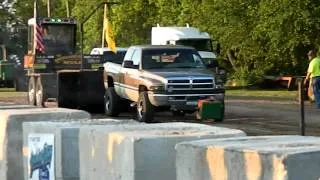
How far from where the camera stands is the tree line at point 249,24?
103ft

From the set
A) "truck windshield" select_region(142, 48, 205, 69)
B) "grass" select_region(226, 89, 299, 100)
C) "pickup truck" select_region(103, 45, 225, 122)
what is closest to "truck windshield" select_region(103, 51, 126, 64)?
"pickup truck" select_region(103, 45, 225, 122)

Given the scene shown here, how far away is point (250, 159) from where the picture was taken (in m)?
4.12

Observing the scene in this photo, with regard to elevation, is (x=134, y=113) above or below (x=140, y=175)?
below

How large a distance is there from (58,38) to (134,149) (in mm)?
24725

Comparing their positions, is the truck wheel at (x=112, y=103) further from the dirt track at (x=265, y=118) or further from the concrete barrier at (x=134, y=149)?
the concrete barrier at (x=134, y=149)

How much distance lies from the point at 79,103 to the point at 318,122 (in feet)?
24.3

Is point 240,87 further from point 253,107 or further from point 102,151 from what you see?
point 102,151

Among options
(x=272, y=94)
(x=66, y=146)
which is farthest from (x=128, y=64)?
(x=272, y=94)

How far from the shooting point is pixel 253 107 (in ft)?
75.5

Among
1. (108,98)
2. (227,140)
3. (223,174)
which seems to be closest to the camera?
(223,174)

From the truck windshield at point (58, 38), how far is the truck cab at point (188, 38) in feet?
20.6

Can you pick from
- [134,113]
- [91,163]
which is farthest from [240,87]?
[91,163]

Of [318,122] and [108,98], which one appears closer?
[318,122]

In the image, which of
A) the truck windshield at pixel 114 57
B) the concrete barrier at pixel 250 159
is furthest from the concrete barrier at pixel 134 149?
the truck windshield at pixel 114 57
